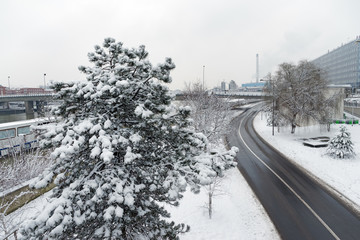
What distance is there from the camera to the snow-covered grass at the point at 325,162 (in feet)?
48.7

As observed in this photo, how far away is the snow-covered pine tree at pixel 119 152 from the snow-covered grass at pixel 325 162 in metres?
13.5

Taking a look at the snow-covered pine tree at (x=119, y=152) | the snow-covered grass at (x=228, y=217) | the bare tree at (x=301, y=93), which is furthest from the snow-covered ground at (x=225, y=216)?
the bare tree at (x=301, y=93)

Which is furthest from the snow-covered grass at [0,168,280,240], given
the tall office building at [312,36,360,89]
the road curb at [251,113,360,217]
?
the tall office building at [312,36,360,89]

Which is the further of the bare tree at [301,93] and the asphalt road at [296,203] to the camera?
the bare tree at [301,93]

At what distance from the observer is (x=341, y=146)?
66.3 feet

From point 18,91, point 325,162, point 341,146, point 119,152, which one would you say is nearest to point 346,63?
point 341,146

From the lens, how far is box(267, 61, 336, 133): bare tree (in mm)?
28359

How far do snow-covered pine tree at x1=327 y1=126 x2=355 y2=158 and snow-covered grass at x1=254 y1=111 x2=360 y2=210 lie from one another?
565 millimetres

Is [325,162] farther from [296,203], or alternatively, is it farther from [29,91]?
[29,91]

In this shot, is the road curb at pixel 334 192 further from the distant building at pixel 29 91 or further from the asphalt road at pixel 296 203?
the distant building at pixel 29 91

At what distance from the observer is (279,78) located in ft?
104

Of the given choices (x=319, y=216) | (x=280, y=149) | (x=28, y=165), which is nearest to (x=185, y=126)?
(x=319, y=216)

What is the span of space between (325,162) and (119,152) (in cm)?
2125

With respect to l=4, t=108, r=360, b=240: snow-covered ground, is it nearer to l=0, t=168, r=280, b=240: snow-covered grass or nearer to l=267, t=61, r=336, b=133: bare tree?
l=0, t=168, r=280, b=240: snow-covered grass
